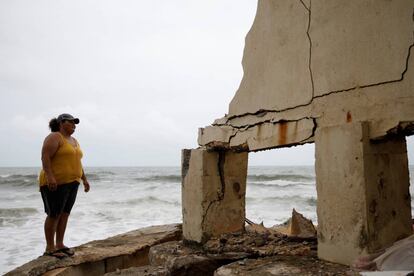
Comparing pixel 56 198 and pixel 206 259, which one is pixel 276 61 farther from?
pixel 56 198

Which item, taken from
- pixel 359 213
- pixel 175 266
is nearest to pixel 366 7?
pixel 359 213

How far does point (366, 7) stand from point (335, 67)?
404 mm

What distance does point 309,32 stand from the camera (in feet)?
8.46

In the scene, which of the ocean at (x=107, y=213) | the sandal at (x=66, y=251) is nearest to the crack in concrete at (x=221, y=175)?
the sandal at (x=66, y=251)

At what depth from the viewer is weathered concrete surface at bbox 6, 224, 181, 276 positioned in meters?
3.45

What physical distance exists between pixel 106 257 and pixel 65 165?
1.18 m

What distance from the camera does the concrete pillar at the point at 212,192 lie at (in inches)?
133

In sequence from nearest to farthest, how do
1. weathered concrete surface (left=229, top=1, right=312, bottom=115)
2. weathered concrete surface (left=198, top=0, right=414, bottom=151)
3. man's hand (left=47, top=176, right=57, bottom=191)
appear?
weathered concrete surface (left=198, top=0, right=414, bottom=151), weathered concrete surface (left=229, top=1, right=312, bottom=115), man's hand (left=47, top=176, right=57, bottom=191)

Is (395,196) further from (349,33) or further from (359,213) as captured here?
(349,33)

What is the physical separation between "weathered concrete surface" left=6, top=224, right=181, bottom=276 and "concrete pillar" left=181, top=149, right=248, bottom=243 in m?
1.07

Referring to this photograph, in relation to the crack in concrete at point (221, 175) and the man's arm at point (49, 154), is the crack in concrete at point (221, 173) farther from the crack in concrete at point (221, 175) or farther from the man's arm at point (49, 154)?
the man's arm at point (49, 154)

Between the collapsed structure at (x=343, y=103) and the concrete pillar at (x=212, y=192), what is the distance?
1.75ft

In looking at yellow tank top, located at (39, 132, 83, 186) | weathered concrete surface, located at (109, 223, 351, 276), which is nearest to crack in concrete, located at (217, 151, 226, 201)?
weathered concrete surface, located at (109, 223, 351, 276)

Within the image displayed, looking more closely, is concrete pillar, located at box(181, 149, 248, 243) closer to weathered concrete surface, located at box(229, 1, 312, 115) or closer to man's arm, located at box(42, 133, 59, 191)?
weathered concrete surface, located at box(229, 1, 312, 115)
